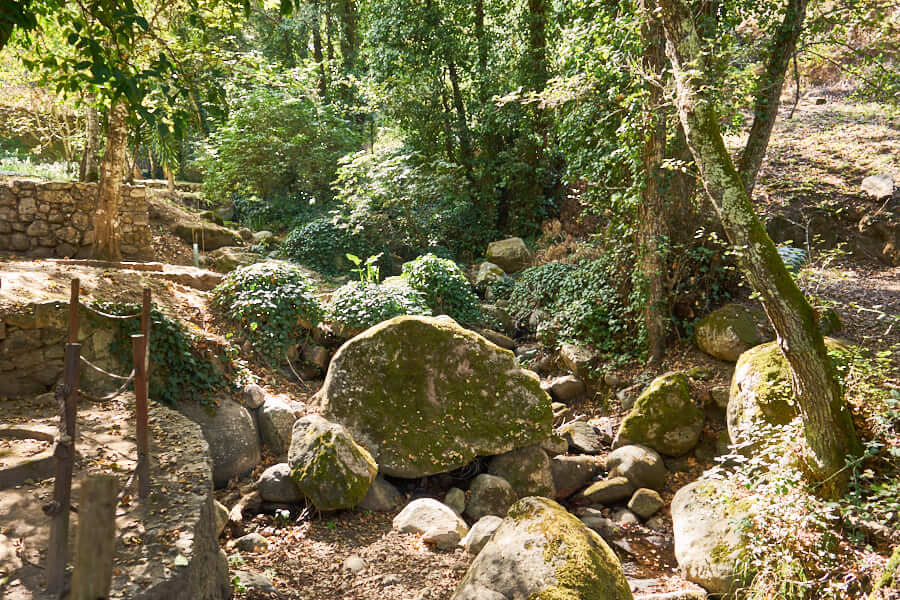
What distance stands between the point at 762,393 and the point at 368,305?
522 cm

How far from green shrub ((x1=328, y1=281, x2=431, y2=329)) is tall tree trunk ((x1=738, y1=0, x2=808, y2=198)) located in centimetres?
511

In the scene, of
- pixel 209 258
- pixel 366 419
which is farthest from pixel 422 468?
pixel 209 258

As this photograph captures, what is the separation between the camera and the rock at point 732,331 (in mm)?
6754

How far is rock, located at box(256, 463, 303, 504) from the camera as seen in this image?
17.2ft

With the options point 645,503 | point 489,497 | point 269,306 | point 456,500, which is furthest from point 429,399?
point 269,306

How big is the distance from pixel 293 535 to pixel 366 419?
1497 mm

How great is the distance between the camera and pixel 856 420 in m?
4.68

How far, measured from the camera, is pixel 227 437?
580 centimetres

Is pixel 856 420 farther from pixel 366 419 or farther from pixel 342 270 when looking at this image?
pixel 342 270

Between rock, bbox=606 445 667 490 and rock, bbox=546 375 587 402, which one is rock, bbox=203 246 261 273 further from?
rock, bbox=606 445 667 490

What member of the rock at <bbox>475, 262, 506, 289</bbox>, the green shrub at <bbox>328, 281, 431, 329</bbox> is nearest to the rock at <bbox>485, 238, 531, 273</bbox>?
the rock at <bbox>475, 262, 506, 289</bbox>

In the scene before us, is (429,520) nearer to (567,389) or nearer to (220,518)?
(220,518)

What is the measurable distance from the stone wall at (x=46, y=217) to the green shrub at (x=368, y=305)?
175 inches

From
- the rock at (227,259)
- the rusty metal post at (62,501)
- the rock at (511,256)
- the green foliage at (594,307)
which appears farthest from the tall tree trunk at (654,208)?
the rock at (227,259)
